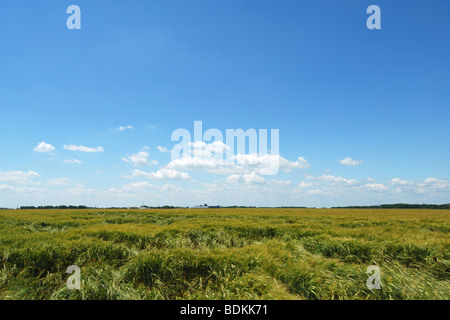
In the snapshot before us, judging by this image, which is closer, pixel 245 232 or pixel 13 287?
pixel 13 287

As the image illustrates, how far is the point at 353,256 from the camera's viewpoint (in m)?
8.59

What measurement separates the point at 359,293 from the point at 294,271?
1.69 m

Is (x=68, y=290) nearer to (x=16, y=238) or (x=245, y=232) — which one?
(x=16, y=238)

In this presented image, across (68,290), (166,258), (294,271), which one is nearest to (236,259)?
(294,271)

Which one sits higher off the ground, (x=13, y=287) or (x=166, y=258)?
(x=166, y=258)

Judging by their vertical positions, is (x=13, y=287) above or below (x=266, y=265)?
below
